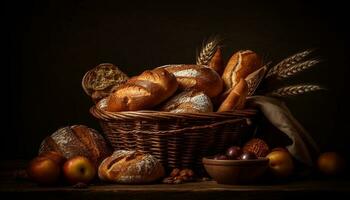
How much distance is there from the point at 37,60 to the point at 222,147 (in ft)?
3.79

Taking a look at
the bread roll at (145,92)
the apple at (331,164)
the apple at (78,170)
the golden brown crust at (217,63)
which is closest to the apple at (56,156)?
the apple at (78,170)

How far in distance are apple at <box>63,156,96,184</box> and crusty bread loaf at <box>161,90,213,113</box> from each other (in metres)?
0.37

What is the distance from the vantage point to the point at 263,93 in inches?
101

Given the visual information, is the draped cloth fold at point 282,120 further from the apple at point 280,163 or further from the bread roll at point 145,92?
the bread roll at point 145,92

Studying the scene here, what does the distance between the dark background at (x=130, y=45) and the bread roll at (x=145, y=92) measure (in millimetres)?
685

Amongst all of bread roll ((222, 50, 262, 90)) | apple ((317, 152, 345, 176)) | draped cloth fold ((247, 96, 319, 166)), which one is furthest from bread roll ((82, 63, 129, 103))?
apple ((317, 152, 345, 176))

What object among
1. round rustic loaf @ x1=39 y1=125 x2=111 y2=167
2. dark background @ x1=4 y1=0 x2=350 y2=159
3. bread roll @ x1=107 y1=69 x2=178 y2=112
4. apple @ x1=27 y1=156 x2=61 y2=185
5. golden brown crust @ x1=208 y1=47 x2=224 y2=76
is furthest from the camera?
dark background @ x1=4 y1=0 x2=350 y2=159

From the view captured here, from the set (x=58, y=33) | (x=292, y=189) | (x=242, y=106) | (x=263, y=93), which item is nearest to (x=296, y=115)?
(x=263, y=93)

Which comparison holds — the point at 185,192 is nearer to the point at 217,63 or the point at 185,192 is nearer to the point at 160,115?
the point at 160,115

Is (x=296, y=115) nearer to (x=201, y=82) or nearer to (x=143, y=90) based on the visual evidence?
(x=201, y=82)

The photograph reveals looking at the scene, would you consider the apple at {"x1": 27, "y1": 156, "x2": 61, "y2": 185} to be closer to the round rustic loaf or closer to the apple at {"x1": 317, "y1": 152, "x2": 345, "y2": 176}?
the round rustic loaf

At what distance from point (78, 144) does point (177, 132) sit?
1.44ft

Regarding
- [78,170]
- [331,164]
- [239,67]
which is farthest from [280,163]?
[78,170]

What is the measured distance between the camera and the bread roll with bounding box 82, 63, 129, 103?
252 centimetres
